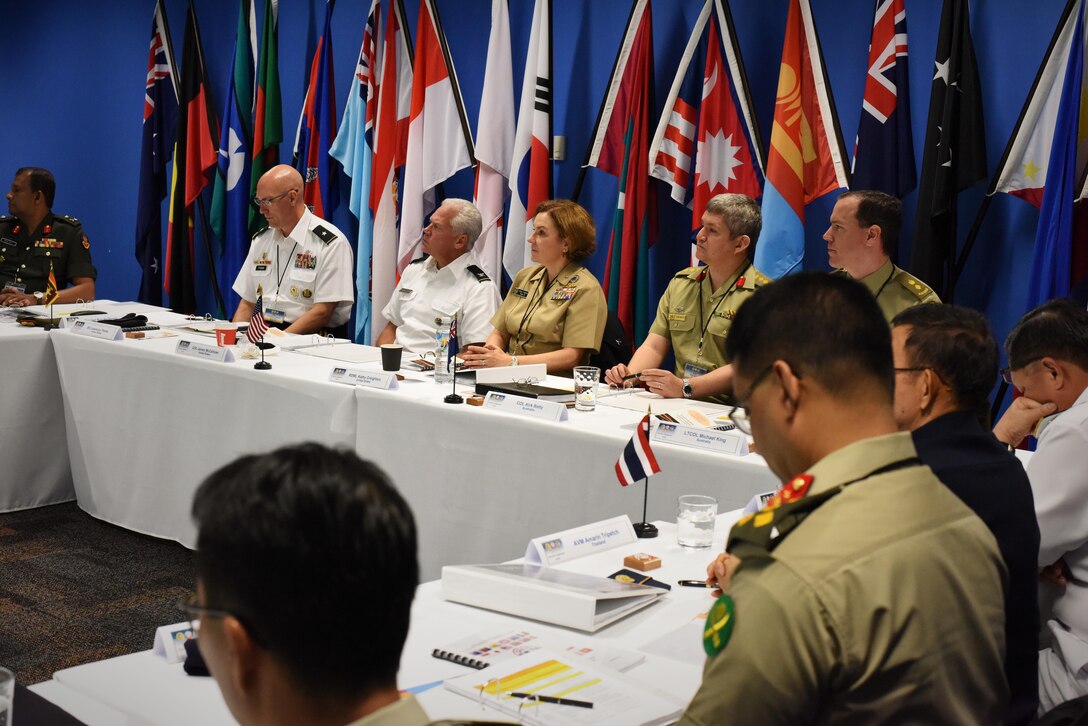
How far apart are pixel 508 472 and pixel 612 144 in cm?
235

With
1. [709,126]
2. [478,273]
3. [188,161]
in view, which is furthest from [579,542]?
[188,161]

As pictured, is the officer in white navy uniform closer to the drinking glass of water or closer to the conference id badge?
the conference id badge

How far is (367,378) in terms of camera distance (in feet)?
11.7

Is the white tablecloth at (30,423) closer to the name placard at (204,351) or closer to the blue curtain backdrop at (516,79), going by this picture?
the name placard at (204,351)

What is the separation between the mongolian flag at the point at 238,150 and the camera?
6430 mm

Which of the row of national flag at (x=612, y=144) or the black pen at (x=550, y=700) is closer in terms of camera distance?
the black pen at (x=550, y=700)

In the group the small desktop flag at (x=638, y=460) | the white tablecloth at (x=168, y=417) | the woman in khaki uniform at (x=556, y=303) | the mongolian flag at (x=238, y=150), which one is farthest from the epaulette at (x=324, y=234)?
the small desktop flag at (x=638, y=460)

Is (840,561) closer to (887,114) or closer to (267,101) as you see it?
(887,114)

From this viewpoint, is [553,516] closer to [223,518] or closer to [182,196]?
[223,518]

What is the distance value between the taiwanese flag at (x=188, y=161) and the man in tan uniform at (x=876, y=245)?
4.13 meters

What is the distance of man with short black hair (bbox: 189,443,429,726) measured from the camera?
2.69 ft

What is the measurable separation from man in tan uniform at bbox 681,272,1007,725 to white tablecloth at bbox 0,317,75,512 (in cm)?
385

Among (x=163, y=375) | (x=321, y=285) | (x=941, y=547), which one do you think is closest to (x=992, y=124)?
(x=321, y=285)

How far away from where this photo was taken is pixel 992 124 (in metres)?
4.21
